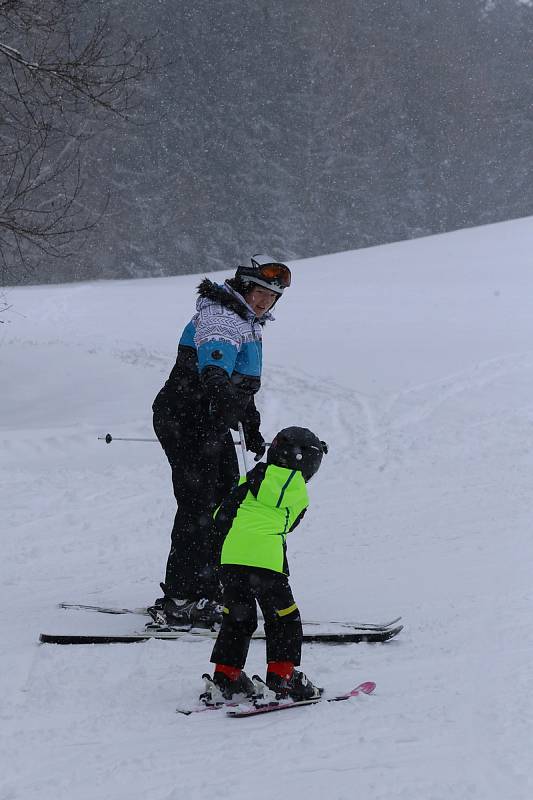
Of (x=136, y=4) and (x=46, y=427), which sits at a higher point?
(x=136, y=4)

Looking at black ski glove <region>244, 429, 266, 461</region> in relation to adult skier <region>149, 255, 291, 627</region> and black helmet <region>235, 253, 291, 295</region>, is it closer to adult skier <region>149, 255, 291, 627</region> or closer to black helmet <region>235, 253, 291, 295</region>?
adult skier <region>149, 255, 291, 627</region>

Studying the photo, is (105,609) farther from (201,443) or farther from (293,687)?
(293,687)

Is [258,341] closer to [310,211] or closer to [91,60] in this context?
[91,60]

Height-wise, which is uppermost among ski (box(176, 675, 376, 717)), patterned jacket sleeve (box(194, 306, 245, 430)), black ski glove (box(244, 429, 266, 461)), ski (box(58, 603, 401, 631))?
patterned jacket sleeve (box(194, 306, 245, 430))

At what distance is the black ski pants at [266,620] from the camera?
3.57m

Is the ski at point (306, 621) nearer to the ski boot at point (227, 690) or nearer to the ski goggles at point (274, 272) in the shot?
the ski boot at point (227, 690)

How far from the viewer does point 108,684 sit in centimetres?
380

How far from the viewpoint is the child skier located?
3549 mm

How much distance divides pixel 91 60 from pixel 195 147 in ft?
112

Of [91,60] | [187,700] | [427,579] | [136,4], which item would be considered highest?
[136,4]

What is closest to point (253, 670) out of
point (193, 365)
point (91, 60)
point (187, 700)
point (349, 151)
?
point (187, 700)

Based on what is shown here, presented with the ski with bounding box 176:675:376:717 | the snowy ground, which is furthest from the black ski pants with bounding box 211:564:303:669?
the snowy ground

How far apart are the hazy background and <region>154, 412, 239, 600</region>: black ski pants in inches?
1344

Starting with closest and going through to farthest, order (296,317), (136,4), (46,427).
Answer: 1. (46,427)
2. (296,317)
3. (136,4)
